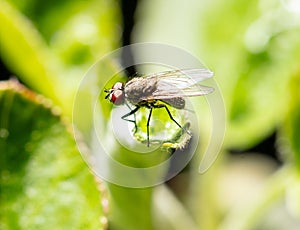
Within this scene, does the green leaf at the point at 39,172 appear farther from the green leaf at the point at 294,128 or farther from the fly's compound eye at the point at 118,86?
the green leaf at the point at 294,128

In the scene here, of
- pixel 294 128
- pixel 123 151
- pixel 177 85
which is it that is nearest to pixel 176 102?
pixel 177 85

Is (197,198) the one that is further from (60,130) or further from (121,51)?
(60,130)

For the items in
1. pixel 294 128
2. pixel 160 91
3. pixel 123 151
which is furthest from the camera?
pixel 294 128

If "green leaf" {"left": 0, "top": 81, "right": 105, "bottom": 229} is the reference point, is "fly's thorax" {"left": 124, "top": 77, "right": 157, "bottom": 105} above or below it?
above

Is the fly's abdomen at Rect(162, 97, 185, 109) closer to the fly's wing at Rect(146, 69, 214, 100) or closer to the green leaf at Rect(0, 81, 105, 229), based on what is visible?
the fly's wing at Rect(146, 69, 214, 100)

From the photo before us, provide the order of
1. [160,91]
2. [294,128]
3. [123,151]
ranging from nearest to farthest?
[160,91] → [123,151] → [294,128]

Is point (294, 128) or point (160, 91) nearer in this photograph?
point (160, 91)

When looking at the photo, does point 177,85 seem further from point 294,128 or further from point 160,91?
point 294,128

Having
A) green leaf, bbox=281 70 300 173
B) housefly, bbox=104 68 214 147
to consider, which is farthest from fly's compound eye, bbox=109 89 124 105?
green leaf, bbox=281 70 300 173
